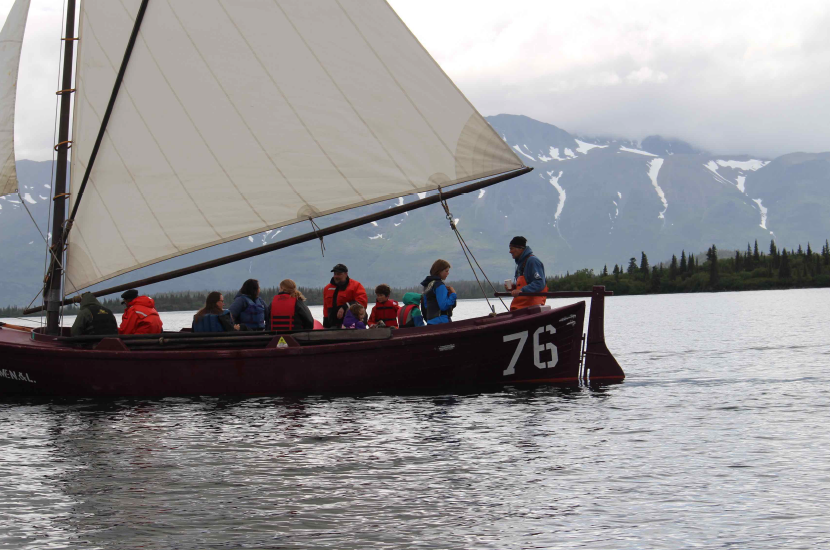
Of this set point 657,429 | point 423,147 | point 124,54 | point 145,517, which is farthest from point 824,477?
point 124,54

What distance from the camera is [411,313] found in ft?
62.3

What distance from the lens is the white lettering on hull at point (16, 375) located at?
18391 millimetres

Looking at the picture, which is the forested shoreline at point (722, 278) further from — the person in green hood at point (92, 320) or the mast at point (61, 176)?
the mast at point (61, 176)

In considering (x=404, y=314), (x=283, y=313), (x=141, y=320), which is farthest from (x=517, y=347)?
(x=141, y=320)

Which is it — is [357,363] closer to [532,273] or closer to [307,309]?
[307,309]

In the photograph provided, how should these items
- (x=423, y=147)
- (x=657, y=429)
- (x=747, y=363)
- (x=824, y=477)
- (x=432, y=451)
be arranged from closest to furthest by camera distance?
(x=824, y=477) < (x=432, y=451) < (x=657, y=429) < (x=423, y=147) < (x=747, y=363)

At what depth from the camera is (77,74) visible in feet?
55.0

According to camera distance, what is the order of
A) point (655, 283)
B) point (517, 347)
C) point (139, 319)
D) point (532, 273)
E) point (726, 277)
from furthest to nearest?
point (655, 283) < point (726, 277) < point (139, 319) < point (532, 273) < point (517, 347)

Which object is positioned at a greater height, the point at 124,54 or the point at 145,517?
the point at 124,54

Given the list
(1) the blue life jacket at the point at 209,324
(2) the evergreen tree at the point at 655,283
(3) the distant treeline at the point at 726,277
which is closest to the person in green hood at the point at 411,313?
(1) the blue life jacket at the point at 209,324

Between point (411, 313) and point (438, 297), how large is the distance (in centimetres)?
136

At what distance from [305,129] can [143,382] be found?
5.88 meters

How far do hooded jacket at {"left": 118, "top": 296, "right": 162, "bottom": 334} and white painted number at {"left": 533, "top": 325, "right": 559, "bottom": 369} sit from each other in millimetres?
7511

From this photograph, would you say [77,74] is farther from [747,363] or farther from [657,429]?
[747,363]
